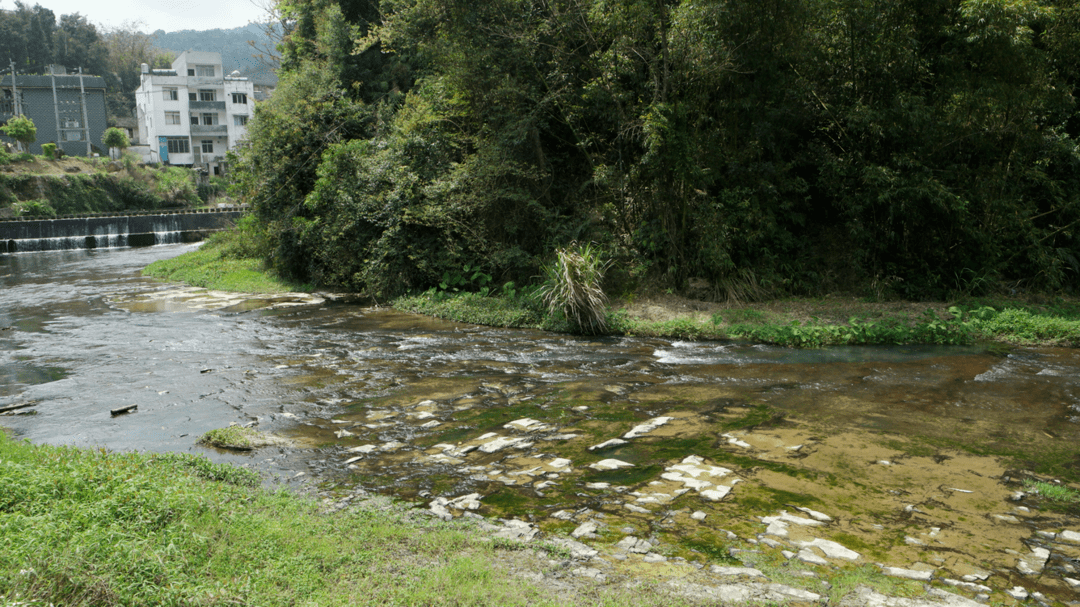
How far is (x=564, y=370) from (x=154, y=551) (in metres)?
6.41

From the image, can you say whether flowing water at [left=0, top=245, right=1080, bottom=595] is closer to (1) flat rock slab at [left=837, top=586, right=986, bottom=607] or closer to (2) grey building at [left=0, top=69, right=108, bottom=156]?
(1) flat rock slab at [left=837, top=586, right=986, bottom=607]

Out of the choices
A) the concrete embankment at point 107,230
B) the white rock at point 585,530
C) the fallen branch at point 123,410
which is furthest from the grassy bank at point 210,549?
the concrete embankment at point 107,230

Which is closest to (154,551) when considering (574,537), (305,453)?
(574,537)

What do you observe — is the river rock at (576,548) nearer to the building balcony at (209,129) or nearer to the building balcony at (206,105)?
the building balcony at (209,129)

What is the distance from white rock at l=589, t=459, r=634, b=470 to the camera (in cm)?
591

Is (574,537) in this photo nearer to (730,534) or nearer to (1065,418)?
(730,534)

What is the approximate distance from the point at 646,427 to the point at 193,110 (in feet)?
198

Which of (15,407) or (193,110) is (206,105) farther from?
(15,407)

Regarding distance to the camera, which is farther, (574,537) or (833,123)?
(833,123)

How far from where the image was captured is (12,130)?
41406 millimetres

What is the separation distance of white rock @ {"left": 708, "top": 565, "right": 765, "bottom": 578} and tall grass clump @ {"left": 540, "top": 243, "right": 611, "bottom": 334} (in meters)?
7.51

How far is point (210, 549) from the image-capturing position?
3.77 m

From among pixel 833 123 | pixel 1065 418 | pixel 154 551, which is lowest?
pixel 1065 418

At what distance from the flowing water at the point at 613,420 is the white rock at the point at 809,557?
217 millimetres
